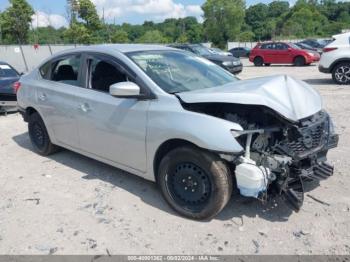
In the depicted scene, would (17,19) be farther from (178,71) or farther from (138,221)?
(138,221)

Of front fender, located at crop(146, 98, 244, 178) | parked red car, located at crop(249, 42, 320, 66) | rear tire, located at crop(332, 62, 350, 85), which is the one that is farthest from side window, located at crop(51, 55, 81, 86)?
parked red car, located at crop(249, 42, 320, 66)

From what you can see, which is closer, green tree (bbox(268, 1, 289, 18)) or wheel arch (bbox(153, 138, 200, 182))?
wheel arch (bbox(153, 138, 200, 182))

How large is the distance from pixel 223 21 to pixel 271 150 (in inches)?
2958

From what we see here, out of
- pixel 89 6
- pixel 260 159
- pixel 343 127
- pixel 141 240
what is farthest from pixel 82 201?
pixel 89 6

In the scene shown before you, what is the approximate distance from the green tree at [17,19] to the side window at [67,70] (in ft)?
127

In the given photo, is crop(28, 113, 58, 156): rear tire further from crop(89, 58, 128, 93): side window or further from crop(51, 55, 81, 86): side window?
crop(89, 58, 128, 93): side window

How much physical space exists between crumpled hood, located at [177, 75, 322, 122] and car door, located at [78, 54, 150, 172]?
641mm

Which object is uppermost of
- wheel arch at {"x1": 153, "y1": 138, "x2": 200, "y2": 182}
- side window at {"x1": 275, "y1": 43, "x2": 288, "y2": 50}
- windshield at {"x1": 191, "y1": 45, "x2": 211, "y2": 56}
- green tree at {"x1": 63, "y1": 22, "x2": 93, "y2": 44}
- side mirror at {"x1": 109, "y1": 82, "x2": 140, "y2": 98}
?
green tree at {"x1": 63, "y1": 22, "x2": 93, "y2": 44}

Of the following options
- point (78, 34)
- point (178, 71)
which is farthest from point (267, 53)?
point (78, 34)

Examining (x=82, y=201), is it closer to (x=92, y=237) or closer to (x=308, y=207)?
(x=92, y=237)

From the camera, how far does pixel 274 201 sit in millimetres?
4328

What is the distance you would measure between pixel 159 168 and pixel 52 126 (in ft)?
7.52

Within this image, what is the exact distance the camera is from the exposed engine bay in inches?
145

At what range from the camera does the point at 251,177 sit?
3613 millimetres
